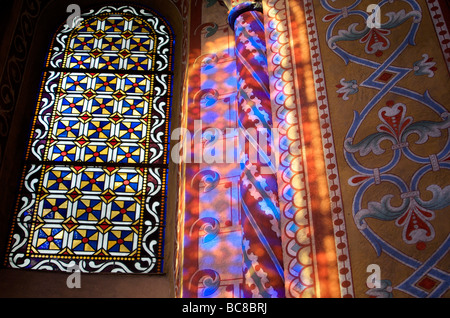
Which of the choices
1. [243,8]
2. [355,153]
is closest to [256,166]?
[355,153]

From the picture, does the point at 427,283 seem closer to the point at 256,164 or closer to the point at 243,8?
the point at 256,164

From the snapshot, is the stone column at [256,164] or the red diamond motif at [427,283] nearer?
the red diamond motif at [427,283]

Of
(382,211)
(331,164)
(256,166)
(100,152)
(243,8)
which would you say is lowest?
(382,211)

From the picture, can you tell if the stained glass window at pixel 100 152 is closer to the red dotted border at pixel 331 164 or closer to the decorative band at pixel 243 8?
the decorative band at pixel 243 8

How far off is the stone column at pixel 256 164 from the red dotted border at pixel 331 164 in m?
0.36

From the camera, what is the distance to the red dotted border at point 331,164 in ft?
9.87

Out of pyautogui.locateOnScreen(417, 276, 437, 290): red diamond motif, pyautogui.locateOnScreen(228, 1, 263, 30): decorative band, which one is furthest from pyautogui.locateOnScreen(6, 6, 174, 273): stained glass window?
pyautogui.locateOnScreen(417, 276, 437, 290): red diamond motif

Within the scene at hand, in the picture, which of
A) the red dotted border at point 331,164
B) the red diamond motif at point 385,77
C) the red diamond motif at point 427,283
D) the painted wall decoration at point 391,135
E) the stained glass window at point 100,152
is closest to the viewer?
the red diamond motif at point 427,283

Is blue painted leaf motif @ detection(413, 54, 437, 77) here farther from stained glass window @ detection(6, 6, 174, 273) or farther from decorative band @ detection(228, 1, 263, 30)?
stained glass window @ detection(6, 6, 174, 273)

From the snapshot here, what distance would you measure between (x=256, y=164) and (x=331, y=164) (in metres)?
0.51

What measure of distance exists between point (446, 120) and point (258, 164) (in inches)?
44.0

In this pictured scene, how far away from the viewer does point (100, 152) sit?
16.7 ft

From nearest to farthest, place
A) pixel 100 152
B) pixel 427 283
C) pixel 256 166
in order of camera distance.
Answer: pixel 427 283 → pixel 256 166 → pixel 100 152

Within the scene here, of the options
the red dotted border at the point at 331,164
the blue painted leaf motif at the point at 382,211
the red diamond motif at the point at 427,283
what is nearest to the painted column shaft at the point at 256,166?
the red dotted border at the point at 331,164
